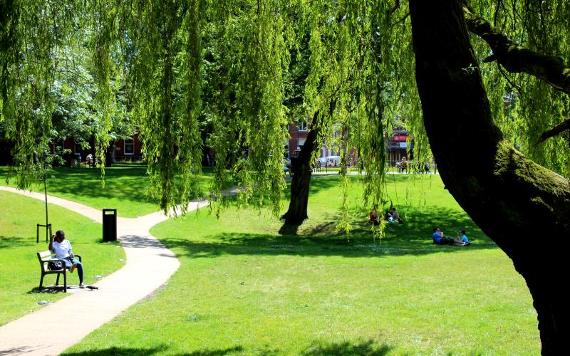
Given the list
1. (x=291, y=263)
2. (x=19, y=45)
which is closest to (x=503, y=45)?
(x=19, y=45)

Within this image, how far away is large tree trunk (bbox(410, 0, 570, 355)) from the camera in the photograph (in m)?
4.60

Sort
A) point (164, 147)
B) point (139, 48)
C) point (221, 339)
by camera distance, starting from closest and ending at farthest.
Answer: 1. point (164, 147)
2. point (139, 48)
3. point (221, 339)

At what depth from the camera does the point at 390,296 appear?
13109mm

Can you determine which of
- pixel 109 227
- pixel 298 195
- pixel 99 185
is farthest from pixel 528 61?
pixel 99 185

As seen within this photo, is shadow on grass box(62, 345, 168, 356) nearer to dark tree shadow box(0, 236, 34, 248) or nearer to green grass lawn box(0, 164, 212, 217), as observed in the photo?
dark tree shadow box(0, 236, 34, 248)

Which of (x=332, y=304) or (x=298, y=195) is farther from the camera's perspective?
(x=298, y=195)

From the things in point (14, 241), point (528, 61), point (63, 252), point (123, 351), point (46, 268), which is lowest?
point (14, 241)

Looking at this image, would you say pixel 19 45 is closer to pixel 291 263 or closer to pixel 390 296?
pixel 390 296

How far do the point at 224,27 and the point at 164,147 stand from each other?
199 cm

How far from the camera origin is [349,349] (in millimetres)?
8836

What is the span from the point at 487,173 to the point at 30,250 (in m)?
18.2

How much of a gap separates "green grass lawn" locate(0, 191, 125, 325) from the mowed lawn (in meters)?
2.17

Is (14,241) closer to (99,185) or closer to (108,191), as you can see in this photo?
(108,191)

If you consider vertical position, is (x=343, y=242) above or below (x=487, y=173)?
below
